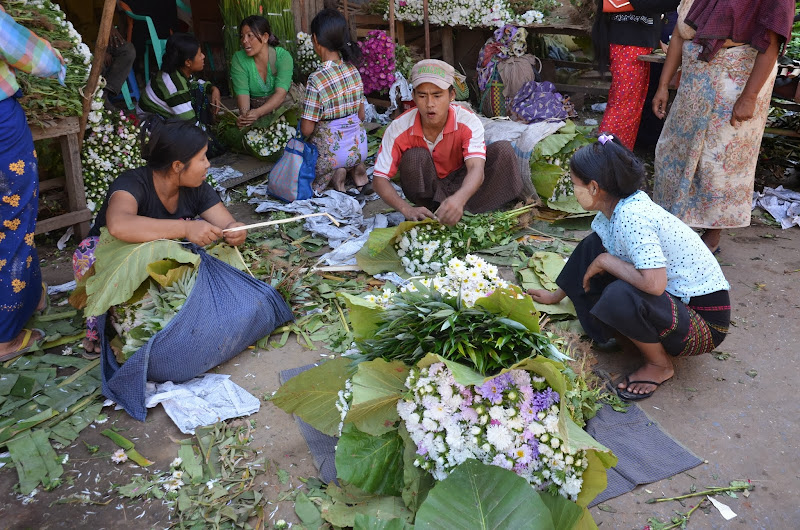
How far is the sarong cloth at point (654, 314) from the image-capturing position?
2.59 m

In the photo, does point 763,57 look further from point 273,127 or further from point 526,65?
point 273,127

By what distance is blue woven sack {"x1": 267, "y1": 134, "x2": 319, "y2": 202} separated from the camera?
4.85 m

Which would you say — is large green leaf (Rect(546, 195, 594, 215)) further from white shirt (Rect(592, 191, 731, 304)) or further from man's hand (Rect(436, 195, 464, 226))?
white shirt (Rect(592, 191, 731, 304))

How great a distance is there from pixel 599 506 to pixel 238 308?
1710 mm

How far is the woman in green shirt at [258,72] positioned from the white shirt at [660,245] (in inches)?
134

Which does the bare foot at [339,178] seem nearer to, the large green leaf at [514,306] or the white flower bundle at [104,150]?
the white flower bundle at [104,150]

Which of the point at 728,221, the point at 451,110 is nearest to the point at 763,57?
the point at 728,221

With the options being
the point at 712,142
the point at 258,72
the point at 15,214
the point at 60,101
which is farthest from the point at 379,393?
the point at 258,72

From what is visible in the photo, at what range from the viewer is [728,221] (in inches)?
155

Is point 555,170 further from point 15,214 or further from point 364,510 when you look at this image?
point 15,214

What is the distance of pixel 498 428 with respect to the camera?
6.20ft

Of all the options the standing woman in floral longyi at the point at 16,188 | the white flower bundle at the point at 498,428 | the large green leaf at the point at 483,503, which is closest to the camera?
the large green leaf at the point at 483,503

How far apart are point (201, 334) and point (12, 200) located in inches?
44.8

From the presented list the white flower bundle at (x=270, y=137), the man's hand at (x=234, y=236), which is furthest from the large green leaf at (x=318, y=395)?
the white flower bundle at (x=270, y=137)
